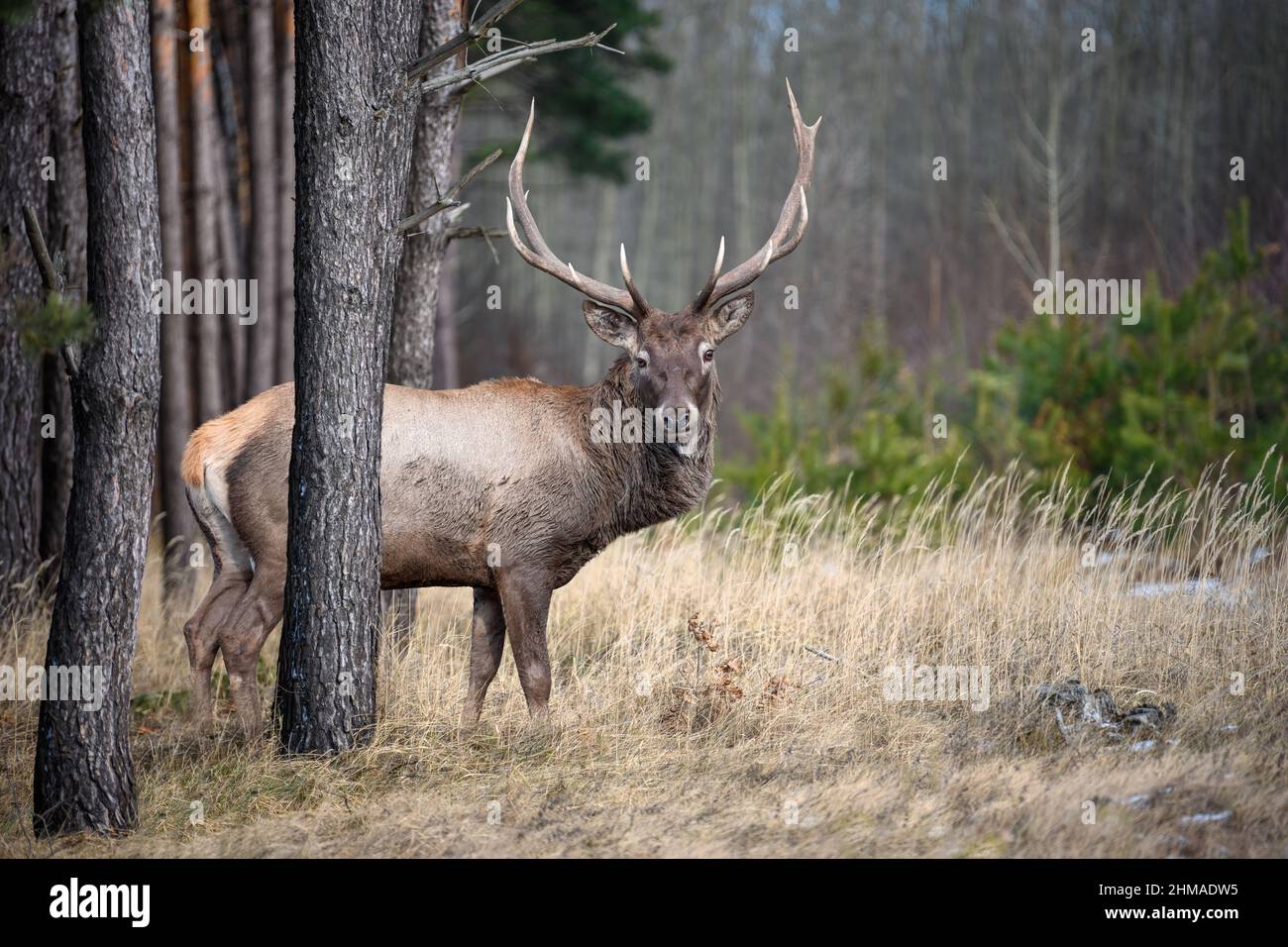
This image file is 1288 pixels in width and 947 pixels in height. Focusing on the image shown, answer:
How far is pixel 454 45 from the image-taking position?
571 centimetres

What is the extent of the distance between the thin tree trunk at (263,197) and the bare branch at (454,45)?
20.1 ft

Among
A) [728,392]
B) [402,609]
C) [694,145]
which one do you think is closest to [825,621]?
[402,609]

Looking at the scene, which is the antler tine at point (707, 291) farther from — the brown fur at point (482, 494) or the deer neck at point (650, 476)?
the deer neck at point (650, 476)

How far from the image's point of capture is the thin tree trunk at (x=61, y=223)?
819 centimetres

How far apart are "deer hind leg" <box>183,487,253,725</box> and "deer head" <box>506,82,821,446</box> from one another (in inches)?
84.8

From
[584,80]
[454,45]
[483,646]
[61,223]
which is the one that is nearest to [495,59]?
[454,45]

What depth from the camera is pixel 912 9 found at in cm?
3188

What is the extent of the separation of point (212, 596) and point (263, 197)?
5.93 m

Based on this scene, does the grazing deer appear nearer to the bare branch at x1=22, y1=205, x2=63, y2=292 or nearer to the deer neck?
the deer neck

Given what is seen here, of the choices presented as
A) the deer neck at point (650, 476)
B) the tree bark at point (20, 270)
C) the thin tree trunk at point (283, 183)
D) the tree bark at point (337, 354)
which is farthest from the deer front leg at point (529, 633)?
the thin tree trunk at point (283, 183)

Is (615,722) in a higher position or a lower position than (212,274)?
lower

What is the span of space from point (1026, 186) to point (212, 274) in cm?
2092

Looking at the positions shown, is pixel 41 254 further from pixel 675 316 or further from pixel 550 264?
pixel 675 316

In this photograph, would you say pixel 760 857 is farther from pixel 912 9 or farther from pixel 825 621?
pixel 912 9
